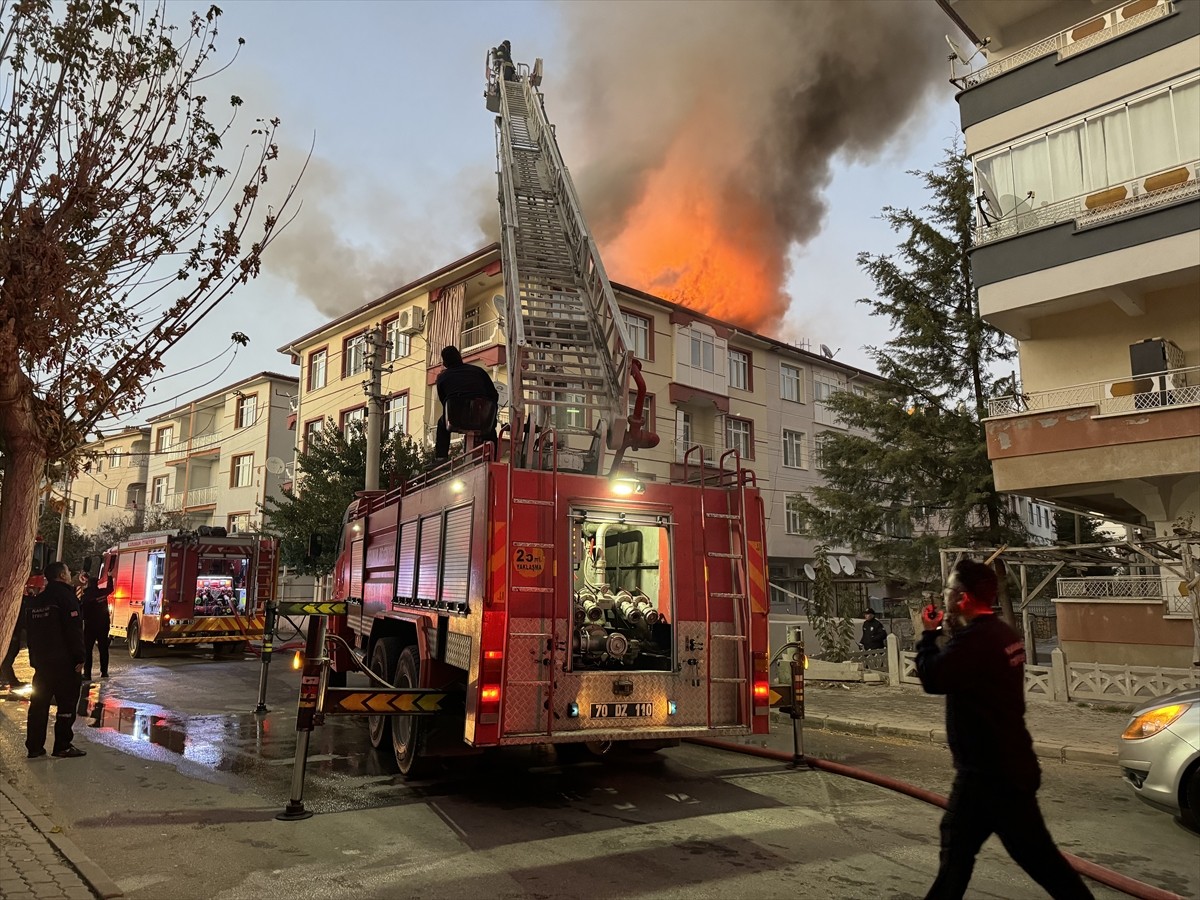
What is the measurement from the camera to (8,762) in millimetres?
7719

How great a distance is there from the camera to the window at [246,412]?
4047 cm

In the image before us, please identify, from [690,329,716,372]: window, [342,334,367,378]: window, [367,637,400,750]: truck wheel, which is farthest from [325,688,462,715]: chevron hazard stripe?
[342,334,367,378]: window

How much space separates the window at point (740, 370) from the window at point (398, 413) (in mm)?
11905

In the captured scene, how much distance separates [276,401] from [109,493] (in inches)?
911

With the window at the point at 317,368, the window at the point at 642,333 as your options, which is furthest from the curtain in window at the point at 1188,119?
the window at the point at 317,368

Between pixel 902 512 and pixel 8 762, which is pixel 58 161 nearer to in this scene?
pixel 8 762

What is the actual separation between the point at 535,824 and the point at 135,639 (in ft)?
54.8

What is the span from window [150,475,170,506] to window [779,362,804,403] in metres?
34.8

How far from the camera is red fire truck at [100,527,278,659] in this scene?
60.2 ft

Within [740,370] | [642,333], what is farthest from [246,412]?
[740,370]

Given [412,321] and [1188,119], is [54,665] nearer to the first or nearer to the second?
[1188,119]

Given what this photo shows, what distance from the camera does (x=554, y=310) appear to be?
33.6ft

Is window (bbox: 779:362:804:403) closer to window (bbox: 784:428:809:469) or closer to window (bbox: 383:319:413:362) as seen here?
window (bbox: 784:428:809:469)

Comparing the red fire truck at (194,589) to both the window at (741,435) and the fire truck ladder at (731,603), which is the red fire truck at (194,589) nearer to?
the fire truck ladder at (731,603)
